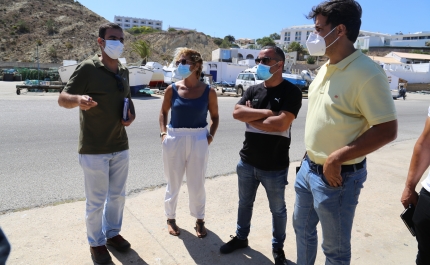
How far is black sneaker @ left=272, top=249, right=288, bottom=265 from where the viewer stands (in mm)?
3248

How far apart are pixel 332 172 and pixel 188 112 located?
1767mm

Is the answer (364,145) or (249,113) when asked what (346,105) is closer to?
(364,145)

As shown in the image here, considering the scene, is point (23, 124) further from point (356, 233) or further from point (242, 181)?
point (356, 233)

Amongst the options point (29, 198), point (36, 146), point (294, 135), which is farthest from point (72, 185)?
point (294, 135)

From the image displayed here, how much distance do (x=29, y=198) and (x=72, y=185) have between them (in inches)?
26.5

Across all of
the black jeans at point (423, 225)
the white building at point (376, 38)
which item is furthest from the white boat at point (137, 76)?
the white building at point (376, 38)

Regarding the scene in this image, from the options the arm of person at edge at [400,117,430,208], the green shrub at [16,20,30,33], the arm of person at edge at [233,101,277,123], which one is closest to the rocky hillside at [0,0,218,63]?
the green shrub at [16,20,30,33]

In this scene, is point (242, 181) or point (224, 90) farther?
point (224, 90)

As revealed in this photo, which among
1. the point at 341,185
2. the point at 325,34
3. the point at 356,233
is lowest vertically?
the point at 356,233

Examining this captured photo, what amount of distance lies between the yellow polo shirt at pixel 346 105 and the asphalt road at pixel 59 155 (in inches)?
133

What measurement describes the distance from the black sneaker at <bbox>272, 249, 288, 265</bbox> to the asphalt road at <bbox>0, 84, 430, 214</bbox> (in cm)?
248

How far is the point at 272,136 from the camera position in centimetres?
321

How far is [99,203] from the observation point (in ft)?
10.5

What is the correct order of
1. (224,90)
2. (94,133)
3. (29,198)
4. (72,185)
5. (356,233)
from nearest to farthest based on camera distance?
(94,133)
(356,233)
(29,198)
(72,185)
(224,90)
